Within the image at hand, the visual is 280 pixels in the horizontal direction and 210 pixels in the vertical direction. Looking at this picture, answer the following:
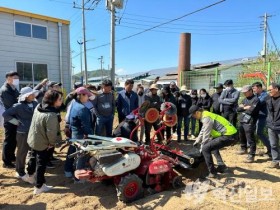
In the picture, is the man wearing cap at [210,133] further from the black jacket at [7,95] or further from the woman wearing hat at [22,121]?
the black jacket at [7,95]

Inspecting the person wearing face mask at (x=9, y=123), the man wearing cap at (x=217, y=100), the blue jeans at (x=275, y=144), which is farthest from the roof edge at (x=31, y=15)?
the blue jeans at (x=275, y=144)

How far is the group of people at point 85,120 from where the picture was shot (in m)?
4.72

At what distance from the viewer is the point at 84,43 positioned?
24.2m

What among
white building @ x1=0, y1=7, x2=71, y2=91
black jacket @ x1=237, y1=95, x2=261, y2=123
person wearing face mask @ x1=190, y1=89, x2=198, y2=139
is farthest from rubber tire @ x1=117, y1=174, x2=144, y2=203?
white building @ x1=0, y1=7, x2=71, y2=91

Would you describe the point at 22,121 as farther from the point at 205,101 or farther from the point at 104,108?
the point at 205,101

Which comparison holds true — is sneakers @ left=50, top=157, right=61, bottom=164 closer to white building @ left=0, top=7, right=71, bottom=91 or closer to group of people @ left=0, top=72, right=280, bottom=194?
group of people @ left=0, top=72, right=280, bottom=194

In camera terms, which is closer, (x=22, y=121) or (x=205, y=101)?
(x=22, y=121)

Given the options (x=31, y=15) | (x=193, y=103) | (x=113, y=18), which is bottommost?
(x=193, y=103)

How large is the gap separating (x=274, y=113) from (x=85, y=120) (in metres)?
3.91

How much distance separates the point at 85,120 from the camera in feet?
16.3

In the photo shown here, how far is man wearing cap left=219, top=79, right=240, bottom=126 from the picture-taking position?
7598 millimetres

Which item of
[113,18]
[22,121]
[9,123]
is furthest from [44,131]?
[113,18]

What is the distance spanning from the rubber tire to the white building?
1289 cm

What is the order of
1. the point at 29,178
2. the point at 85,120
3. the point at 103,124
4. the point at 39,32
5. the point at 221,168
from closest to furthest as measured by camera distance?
the point at 85,120 < the point at 29,178 < the point at 221,168 < the point at 103,124 < the point at 39,32
